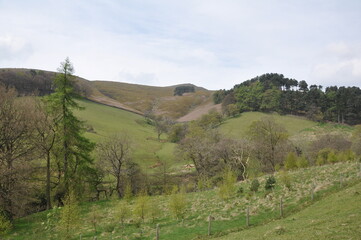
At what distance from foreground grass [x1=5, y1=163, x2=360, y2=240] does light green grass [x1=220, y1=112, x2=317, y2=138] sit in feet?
185

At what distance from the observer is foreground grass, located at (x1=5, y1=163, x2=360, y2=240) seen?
62.5 ft

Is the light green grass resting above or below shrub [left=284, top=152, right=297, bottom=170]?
above

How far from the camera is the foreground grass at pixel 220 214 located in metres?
19.0

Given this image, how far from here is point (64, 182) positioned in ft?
103

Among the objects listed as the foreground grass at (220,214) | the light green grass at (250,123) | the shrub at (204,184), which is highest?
the light green grass at (250,123)

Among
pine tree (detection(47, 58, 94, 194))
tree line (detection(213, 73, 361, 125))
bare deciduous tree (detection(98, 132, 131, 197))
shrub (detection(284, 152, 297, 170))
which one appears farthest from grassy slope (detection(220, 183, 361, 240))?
tree line (detection(213, 73, 361, 125))

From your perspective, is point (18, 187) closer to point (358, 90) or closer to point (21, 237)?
point (21, 237)

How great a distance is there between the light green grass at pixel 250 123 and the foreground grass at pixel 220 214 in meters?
56.4

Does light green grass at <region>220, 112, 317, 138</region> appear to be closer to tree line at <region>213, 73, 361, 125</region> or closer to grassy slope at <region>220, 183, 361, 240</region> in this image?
tree line at <region>213, 73, 361, 125</region>

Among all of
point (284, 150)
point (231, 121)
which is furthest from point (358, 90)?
point (284, 150)

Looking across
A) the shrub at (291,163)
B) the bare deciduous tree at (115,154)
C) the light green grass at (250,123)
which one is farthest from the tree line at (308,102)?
the bare deciduous tree at (115,154)

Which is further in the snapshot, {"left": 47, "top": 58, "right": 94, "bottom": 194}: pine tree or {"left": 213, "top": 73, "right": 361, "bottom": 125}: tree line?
{"left": 213, "top": 73, "right": 361, "bottom": 125}: tree line

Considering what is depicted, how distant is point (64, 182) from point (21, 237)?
963cm

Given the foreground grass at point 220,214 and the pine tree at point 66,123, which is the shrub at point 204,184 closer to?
the foreground grass at point 220,214
